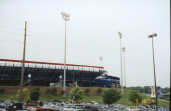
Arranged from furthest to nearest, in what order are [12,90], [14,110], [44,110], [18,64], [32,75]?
[32,75]
[18,64]
[12,90]
[14,110]
[44,110]

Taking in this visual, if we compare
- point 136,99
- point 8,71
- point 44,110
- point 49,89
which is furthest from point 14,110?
point 8,71

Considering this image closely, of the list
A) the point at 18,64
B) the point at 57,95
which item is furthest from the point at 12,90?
the point at 57,95

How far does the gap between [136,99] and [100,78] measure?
139 ft

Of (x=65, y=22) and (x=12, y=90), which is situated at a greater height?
(x=65, y=22)

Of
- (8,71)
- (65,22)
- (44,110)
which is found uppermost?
(65,22)

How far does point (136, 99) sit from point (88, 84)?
4689 cm

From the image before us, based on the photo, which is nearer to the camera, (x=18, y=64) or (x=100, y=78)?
(x=18, y=64)

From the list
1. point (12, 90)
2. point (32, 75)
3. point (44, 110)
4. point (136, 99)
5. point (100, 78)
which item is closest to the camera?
point (44, 110)

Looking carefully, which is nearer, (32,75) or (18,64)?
(18,64)

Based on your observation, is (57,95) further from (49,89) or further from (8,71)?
(8,71)

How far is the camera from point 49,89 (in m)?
63.9

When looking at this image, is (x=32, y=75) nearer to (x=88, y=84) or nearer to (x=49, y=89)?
(x=49, y=89)

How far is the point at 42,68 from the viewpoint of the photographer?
70.8m

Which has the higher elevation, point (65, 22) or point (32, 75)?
point (65, 22)
